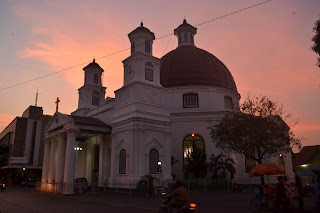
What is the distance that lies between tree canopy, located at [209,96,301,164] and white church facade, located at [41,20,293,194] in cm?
896

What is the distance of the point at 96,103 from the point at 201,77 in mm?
16019

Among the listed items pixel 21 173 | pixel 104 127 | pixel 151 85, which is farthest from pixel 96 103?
pixel 21 173

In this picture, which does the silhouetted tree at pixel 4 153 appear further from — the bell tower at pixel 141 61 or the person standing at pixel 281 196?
the person standing at pixel 281 196

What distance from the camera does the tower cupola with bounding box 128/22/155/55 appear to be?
99.7 feet

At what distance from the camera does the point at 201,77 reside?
37500 millimetres

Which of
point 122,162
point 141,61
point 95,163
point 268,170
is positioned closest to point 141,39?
point 141,61

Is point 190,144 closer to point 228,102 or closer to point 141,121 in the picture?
point 228,102

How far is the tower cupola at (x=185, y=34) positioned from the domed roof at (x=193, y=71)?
601 centimetres

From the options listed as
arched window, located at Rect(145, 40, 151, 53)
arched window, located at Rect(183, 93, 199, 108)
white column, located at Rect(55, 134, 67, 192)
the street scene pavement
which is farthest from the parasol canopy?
arched window, located at Rect(183, 93, 199, 108)

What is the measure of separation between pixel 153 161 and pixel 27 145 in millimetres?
41304

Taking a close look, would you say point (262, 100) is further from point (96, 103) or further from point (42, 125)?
point (42, 125)

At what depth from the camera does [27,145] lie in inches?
2290

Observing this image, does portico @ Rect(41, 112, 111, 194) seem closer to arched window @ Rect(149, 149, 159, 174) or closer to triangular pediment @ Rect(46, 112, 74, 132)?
triangular pediment @ Rect(46, 112, 74, 132)

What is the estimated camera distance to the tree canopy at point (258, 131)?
19.6m
